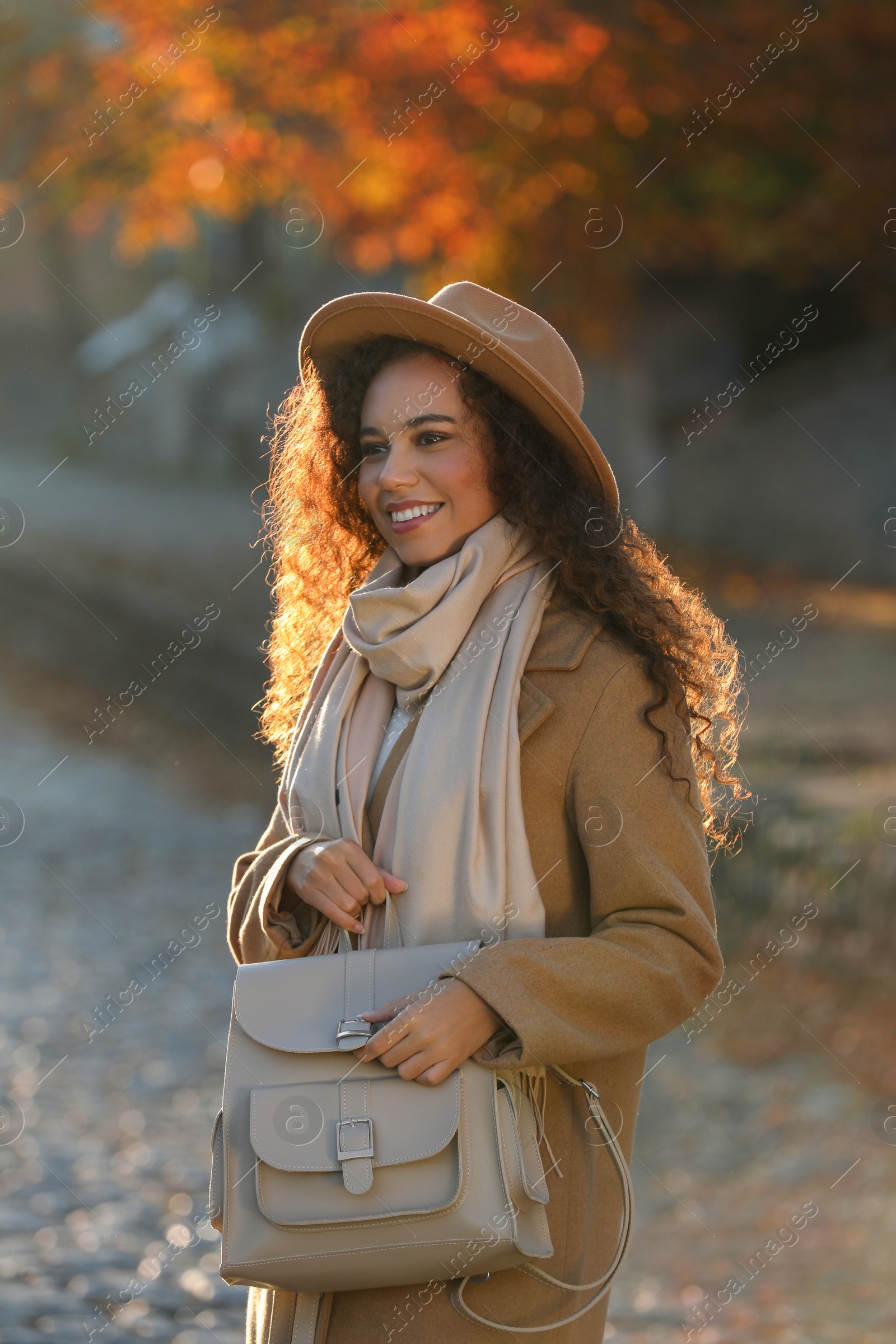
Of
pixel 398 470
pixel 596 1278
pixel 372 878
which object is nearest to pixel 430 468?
pixel 398 470

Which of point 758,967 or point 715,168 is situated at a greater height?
point 715,168

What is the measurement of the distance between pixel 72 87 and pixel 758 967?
6.79 m

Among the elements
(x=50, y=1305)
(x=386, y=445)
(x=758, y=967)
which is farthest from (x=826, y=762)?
(x=386, y=445)

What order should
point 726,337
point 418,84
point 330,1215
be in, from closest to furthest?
point 330,1215 < point 418,84 < point 726,337

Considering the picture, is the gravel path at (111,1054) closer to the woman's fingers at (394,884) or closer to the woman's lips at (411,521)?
the woman's fingers at (394,884)

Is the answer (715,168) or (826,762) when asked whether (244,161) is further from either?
(826,762)

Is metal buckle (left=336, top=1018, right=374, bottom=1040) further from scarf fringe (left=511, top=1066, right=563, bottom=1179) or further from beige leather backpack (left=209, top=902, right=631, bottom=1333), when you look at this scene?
scarf fringe (left=511, top=1066, right=563, bottom=1179)

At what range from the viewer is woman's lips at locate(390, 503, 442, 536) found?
2094 millimetres

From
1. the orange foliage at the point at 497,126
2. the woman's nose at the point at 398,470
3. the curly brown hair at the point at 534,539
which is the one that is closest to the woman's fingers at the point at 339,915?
the curly brown hair at the point at 534,539

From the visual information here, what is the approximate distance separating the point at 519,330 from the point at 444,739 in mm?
630

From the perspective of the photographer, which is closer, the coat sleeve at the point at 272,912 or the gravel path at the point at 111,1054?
the coat sleeve at the point at 272,912

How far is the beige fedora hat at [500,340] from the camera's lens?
2.04 metres

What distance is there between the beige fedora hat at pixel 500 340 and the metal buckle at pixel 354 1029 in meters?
0.88

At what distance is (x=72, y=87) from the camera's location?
A: 344 inches
